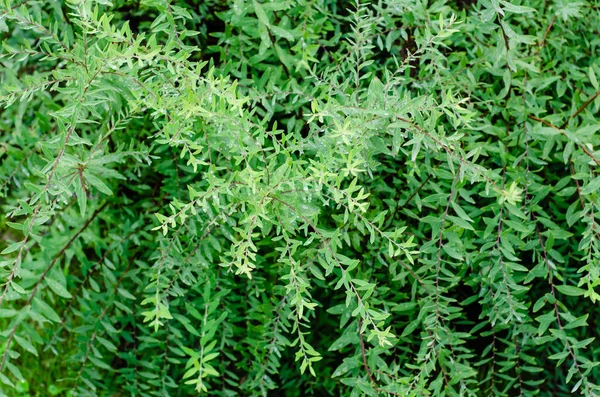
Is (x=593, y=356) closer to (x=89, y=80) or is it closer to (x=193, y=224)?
(x=193, y=224)

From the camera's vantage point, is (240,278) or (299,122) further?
(240,278)

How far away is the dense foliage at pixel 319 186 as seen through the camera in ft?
4.89

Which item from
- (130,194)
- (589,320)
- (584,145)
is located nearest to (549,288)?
(589,320)

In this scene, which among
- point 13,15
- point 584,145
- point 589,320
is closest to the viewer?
point 13,15

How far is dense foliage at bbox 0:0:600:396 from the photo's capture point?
1.49 metres

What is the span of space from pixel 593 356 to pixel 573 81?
2.88ft

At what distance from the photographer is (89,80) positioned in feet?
4.75

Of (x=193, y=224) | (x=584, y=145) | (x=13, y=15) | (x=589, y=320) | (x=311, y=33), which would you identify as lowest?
(x=589, y=320)

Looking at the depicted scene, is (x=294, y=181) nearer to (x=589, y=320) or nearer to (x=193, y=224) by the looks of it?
(x=193, y=224)

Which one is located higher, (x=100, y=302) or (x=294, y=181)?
(x=294, y=181)

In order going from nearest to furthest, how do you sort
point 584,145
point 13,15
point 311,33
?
1. point 13,15
2. point 584,145
3. point 311,33

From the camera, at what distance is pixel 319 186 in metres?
1.38

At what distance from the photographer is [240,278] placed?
6.95 feet

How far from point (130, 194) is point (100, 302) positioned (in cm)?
37
